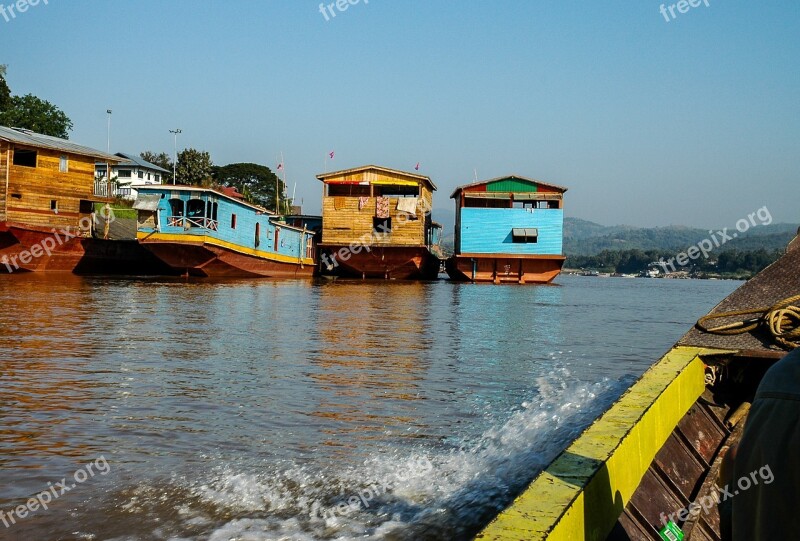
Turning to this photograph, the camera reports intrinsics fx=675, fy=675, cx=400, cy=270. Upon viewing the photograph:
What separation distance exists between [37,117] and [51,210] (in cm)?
3081

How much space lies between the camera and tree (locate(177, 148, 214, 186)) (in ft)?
176

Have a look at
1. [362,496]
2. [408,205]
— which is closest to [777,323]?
[362,496]

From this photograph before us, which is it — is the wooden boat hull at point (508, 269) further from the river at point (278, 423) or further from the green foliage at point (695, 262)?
the green foliage at point (695, 262)

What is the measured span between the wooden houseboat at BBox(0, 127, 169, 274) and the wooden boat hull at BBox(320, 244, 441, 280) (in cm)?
824

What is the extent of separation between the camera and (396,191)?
33062 millimetres

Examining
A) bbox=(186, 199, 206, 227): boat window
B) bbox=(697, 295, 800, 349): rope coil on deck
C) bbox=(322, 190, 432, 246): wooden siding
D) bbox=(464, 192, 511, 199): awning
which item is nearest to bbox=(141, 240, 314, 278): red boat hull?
bbox=(186, 199, 206, 227): boat window

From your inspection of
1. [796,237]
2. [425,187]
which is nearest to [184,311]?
[796,237]

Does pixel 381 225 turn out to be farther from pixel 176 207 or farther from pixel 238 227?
pixel 176 207

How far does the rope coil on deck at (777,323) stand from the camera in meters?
5.04

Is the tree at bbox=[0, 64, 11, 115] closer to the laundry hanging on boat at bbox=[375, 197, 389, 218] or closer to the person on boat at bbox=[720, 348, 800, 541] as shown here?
the laundry hanging on boat at bbox=[375, 197, 389, 218]

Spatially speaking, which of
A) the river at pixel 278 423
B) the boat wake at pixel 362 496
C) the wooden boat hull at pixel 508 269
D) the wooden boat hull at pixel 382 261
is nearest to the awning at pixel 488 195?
the wooden boat hull at pixel 508 269

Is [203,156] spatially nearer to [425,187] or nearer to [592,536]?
[425,187]

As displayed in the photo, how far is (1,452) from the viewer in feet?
13.5

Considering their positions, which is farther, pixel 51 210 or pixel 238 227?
pixel 238 227
